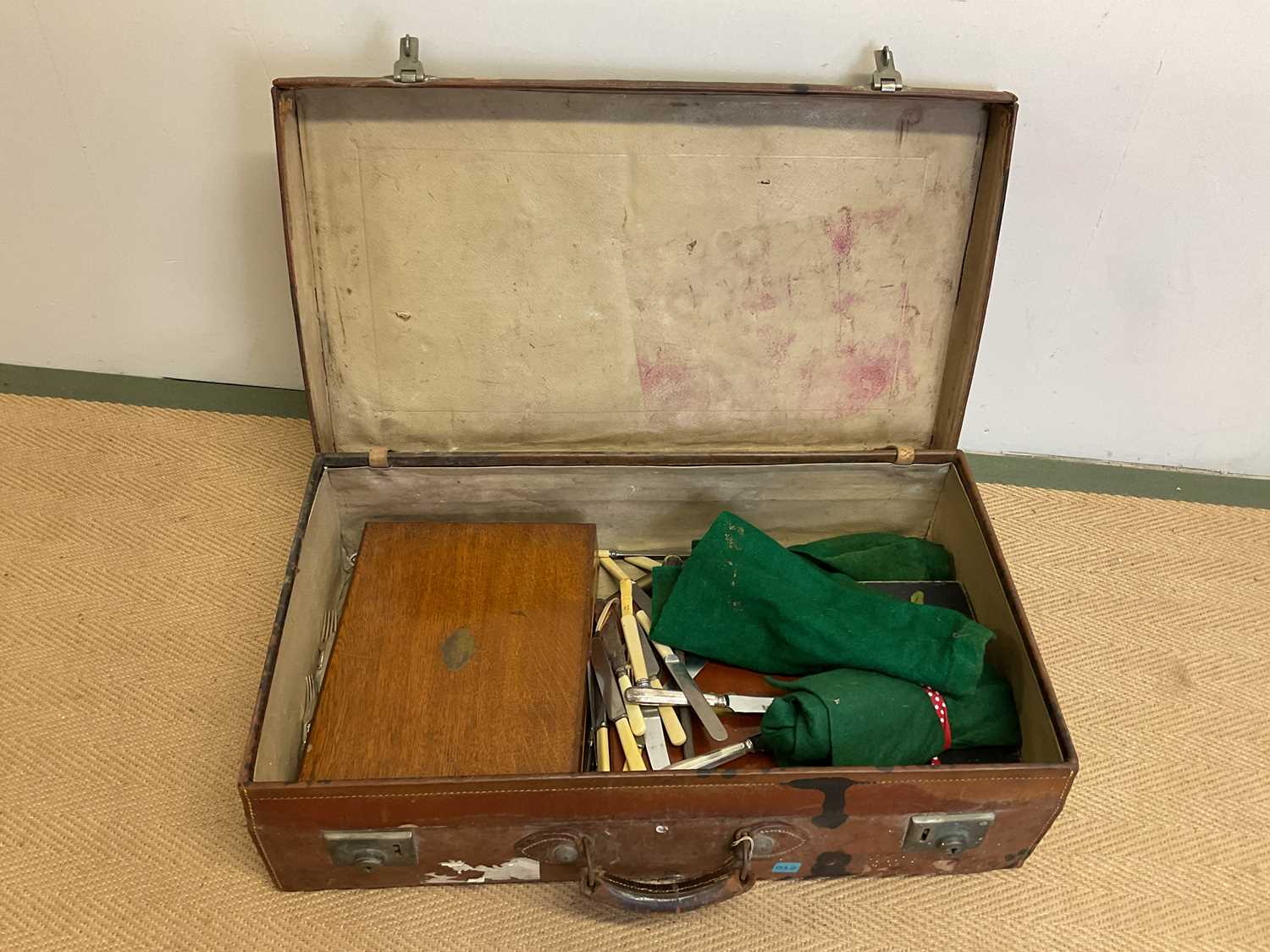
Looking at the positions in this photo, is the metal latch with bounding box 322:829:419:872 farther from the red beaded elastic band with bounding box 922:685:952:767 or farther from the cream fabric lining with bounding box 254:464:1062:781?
the red beaded elastic band with bounding box 922:685:952:767

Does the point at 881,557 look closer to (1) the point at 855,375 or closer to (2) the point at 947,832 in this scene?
(1) the point at 855,375

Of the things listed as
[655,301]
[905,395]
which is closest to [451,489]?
[655,301]

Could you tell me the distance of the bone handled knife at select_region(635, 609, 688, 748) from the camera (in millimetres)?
1110

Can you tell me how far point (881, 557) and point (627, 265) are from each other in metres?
0.50

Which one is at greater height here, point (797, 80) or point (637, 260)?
point (797, 80)

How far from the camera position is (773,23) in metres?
1.13

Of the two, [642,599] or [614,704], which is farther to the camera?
[642,599]

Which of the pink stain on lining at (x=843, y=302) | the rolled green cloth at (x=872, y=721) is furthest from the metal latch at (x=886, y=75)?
the rolled green cloth at (x=872, y=721)

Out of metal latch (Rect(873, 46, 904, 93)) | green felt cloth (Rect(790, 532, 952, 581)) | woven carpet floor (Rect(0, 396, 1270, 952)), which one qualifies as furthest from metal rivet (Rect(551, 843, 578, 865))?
metal latch (Rect(873, 46, 904, 93))

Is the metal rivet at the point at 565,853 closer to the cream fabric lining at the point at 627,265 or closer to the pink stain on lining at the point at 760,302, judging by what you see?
the cream fabric lining at the point at 627,265

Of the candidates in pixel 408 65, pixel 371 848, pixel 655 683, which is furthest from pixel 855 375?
pixel 371 848

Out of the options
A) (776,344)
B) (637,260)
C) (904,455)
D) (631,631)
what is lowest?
(631,631)

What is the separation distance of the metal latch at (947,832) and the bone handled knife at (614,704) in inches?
11.3

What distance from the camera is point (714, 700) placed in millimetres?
1134
